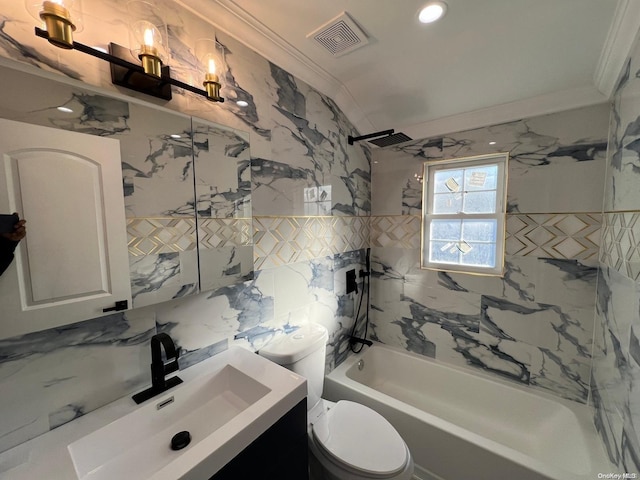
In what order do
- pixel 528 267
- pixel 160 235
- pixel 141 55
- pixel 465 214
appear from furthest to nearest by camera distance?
1. pixel 465 214
2. pixel 528 267
3. pixel 160 235
4. pixel 141 55

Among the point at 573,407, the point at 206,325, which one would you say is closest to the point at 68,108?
the point at 206,325

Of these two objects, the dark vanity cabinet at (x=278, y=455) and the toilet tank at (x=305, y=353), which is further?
the toilet tank at (x=305, y=353)

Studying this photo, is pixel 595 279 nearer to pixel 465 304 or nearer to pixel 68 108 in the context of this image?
pixel 465 304

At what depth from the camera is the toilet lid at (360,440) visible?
111 centimetres

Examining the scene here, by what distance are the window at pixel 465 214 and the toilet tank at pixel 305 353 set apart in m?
1.27

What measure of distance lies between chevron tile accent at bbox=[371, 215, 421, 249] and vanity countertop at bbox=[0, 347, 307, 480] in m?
1.61

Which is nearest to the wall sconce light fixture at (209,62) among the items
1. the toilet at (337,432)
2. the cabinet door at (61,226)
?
the cabinet door at (61,226)

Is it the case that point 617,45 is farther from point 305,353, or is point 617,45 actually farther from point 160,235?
point 160,235

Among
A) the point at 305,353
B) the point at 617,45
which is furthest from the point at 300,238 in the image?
the point at 617,45

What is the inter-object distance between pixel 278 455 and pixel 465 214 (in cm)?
203

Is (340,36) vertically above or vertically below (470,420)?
above

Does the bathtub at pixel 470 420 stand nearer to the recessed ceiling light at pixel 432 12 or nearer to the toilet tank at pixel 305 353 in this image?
the toilet tank at pixel 305 353

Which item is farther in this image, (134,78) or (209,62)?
(209,62)

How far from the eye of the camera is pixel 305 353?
4.39 ft
